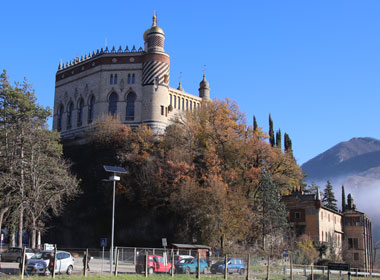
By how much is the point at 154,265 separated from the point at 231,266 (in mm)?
7142

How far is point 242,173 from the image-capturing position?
63.7m

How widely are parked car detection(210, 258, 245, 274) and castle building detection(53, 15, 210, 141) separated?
46031mm

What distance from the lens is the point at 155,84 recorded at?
83.2 m

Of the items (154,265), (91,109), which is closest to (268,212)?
(154,265)

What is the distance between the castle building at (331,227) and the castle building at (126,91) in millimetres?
25010

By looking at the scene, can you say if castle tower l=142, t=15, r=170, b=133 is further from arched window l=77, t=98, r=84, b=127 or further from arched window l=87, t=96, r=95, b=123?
arched window l=77, t=98, r=84, b=127

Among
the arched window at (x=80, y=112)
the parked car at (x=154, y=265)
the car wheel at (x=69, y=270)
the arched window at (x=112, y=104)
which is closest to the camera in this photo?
the car wheel at (x=69, y=270)

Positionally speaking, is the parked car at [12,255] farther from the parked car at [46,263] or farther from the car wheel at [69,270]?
the car wheel at [69,270]

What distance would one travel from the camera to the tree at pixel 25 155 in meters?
47.6

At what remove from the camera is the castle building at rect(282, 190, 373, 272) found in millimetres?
75562

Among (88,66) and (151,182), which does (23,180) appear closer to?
(151,182)

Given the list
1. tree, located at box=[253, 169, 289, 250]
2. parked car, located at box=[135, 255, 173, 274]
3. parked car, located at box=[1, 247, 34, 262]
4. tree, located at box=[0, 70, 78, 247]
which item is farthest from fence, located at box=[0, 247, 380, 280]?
tree, located at box=[253, 169, 289, 250]

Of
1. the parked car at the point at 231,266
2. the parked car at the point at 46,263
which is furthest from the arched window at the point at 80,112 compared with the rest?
the parked car at the point at 46,263

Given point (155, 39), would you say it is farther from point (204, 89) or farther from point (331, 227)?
point (331, 227)
